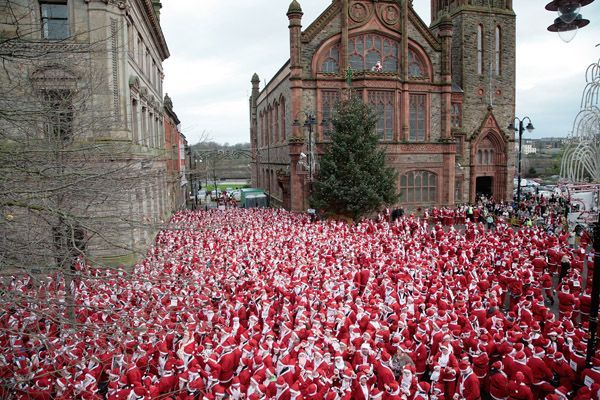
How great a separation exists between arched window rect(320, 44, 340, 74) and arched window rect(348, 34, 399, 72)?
971mm

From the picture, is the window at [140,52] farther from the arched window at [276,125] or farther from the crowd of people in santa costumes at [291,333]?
the arched window at [276,125]

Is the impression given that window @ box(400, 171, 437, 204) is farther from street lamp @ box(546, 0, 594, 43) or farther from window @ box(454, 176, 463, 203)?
street lamp @ box(546, 0, 594, 43)

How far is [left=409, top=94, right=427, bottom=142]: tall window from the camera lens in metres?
33.2

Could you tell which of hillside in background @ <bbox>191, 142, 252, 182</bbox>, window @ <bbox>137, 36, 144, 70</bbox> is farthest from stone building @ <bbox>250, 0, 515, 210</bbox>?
window @ <bbox>137, 36, 144, 70</bbox>

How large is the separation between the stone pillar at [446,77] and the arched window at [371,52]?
147 inches

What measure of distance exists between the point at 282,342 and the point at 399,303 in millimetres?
4132

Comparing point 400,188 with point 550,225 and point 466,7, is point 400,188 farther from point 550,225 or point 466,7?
point 466,7

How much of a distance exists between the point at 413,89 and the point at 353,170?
34.5 ft

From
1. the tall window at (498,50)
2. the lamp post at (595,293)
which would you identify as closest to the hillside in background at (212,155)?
the lamp post at (595,293)

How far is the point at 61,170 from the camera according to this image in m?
7.65

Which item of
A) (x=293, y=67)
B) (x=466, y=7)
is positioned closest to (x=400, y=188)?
(x=293, y=67)

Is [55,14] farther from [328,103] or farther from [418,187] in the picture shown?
[418,187]

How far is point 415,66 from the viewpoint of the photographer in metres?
33.3

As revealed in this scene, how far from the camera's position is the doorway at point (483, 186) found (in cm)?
4009
